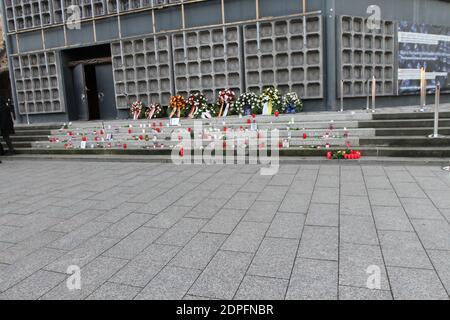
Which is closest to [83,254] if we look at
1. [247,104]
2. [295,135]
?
[295,135]

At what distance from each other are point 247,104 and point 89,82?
22.2 feet

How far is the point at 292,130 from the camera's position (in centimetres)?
944

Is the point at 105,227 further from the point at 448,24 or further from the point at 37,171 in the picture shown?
the point at 448,24

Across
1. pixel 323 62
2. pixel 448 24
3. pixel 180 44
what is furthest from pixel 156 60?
pixel 448 24

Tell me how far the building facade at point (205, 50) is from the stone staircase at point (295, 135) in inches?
67.4

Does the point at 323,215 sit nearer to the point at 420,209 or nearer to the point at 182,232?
the point at 420,209

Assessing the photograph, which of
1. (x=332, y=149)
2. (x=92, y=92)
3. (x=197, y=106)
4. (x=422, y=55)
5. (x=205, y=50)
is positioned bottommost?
(x=332, y=149)

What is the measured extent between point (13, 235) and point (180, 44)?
9065 mm

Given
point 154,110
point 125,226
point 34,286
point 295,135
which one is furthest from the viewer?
point 154,110

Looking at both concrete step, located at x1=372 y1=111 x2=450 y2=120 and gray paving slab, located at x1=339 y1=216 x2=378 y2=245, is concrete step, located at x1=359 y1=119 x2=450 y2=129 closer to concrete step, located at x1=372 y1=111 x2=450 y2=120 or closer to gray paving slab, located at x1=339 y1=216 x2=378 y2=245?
concrete step, located at x1=372 y1=111 x2=450 y2=120

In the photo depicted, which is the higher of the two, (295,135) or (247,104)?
(247,104)

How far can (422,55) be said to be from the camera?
12227 mm

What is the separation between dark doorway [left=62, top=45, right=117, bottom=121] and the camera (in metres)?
14.0

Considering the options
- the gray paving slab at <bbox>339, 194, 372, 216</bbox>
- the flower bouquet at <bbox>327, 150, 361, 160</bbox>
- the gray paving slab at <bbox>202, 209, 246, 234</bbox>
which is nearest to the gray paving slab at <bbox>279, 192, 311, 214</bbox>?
the gray paving slab at <bbox>339, 194, 372, 216</bbox>
